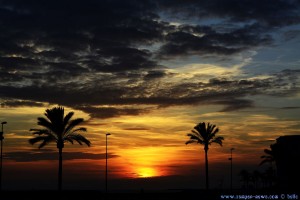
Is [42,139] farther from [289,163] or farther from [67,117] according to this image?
[289,163]

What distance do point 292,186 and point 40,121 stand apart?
116 feet

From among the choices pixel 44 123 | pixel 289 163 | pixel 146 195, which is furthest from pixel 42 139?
pixel 289 163

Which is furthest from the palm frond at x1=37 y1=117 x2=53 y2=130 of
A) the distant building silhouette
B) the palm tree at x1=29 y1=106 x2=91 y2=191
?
the distant building silhouette

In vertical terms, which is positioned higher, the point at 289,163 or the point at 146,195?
the point at 289,163

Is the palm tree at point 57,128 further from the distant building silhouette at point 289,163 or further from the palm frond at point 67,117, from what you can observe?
the distant building silhouette at point 289,163

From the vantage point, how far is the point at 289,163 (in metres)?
66.8

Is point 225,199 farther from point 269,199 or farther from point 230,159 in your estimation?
point 230,159

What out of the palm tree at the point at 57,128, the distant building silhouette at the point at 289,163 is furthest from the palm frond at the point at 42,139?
the distant building silhouette at the point at 289,163

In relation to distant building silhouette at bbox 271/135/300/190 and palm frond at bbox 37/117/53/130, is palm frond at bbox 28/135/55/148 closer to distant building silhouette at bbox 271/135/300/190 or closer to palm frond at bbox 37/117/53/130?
palm frond at bbox 37/117/53/130

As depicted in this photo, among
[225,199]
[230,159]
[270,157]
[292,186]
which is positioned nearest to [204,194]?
[225,199]

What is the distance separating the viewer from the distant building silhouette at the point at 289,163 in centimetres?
6594

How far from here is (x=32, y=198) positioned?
159 ft

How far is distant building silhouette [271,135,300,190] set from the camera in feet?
216

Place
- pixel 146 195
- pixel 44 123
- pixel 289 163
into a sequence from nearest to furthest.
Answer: pixel 44 123 → pixel 146 195 → pixel 289 163
